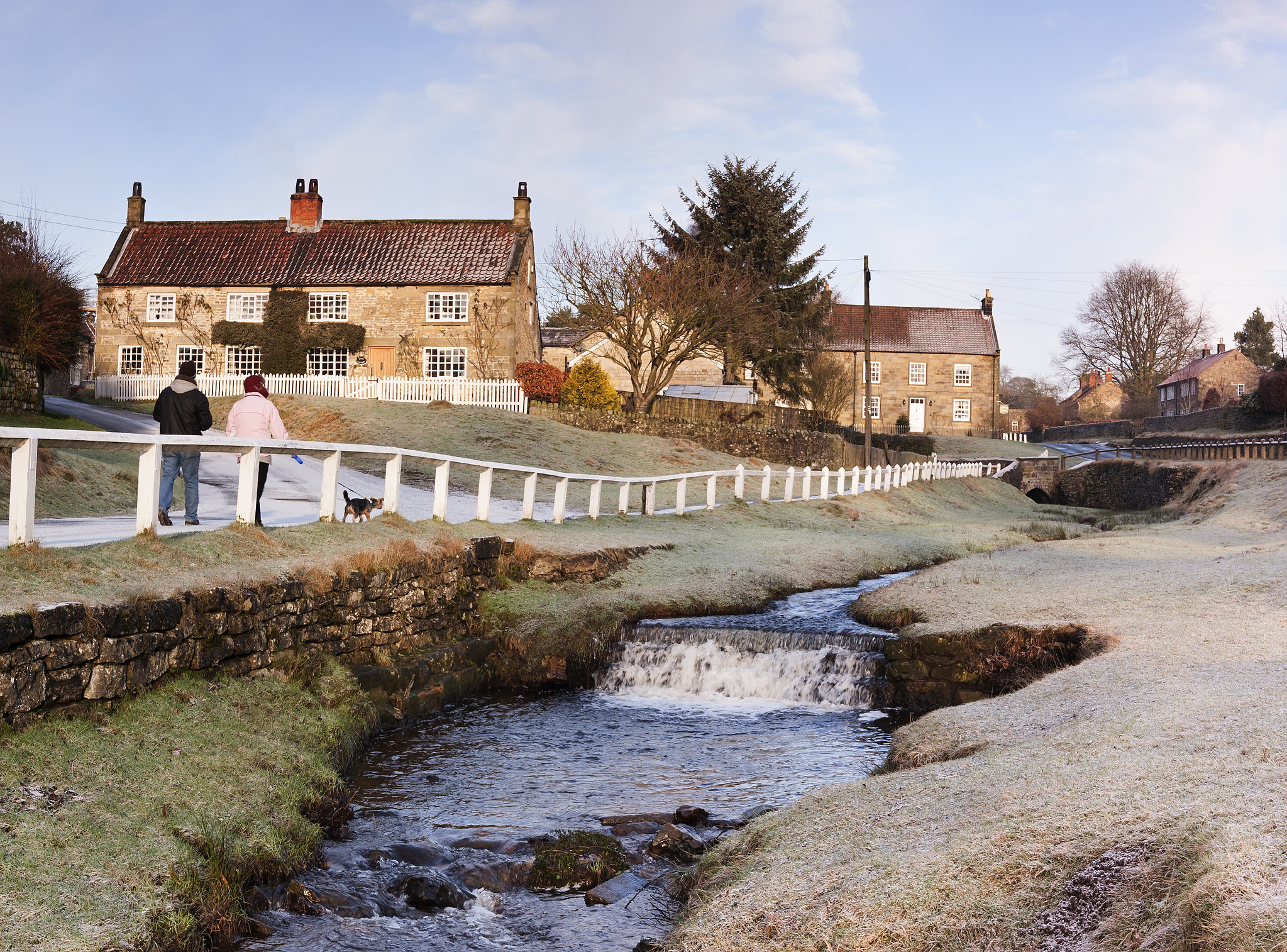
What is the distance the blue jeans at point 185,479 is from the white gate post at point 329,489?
1.41 m

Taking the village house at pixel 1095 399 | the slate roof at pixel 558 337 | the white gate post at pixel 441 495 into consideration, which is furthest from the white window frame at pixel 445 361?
the village house at pixel 1095 399

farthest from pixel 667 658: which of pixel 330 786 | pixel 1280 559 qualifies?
pixel 1280 559

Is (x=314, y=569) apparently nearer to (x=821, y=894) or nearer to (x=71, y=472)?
(x=821, y=894)

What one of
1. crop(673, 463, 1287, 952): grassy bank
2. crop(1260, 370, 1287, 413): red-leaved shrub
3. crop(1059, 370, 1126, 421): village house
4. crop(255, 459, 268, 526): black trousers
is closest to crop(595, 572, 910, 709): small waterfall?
crop(673, 463, 1287, 952): grassy bank

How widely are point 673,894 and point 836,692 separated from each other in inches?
200

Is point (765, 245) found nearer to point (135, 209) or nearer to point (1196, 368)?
point (135, 209)

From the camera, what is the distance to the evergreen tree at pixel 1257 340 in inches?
3231

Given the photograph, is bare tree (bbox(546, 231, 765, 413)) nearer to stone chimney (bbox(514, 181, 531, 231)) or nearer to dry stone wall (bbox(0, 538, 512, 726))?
stone chimney (bbox(514, 181, 531, 231))

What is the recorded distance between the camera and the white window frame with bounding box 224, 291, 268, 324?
4209 centimetres

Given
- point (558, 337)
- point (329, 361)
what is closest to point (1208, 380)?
point (558, 337)

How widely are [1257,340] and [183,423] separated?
91.0 meters

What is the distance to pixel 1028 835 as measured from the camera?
14.5 feet

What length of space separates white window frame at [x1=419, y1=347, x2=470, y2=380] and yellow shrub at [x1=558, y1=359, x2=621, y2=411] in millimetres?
4886

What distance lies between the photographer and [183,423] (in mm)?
11734
